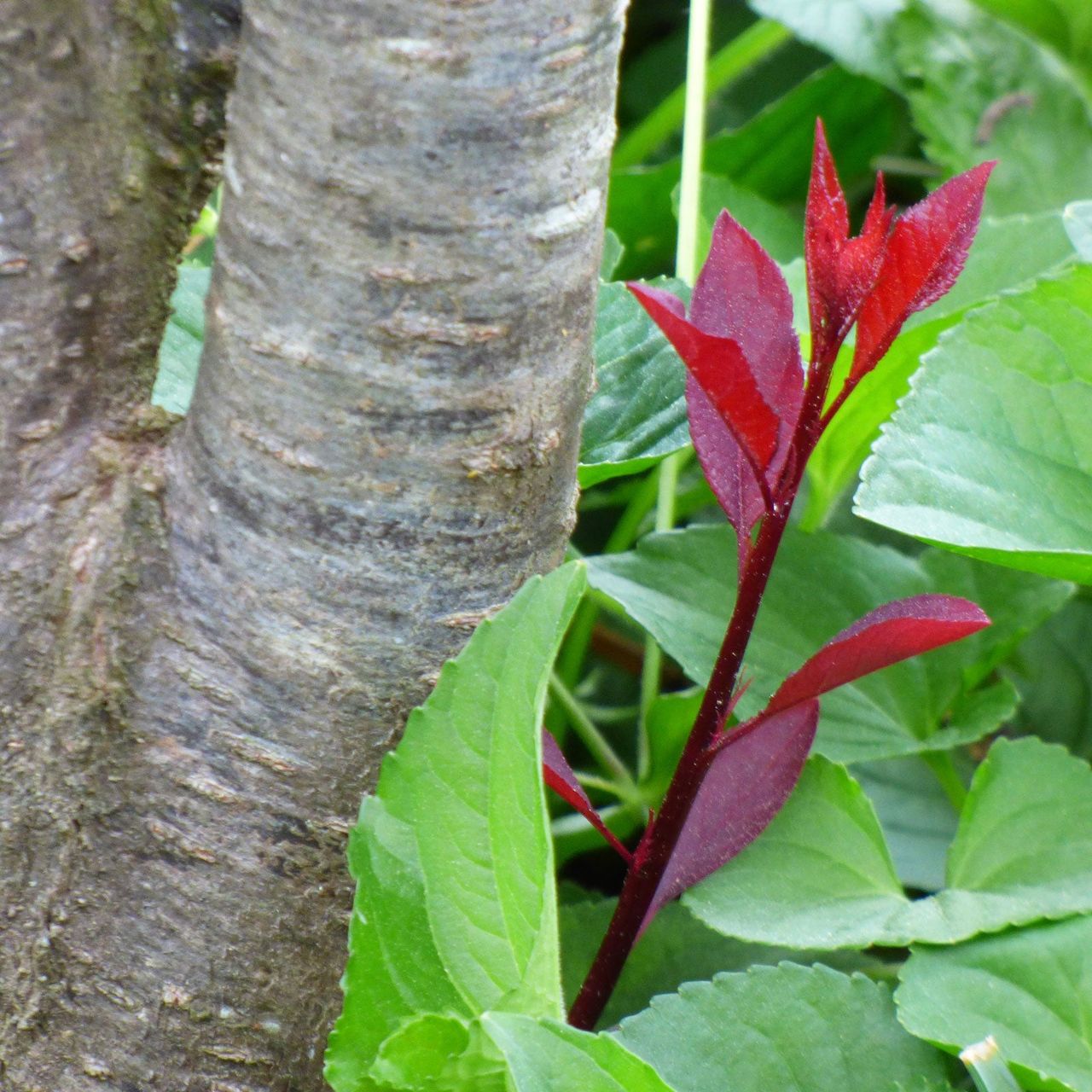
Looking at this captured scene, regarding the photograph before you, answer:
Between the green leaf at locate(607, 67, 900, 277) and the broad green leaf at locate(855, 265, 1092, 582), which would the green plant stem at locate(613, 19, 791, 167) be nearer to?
the green leaf at locate(607, 67, 900, 277)

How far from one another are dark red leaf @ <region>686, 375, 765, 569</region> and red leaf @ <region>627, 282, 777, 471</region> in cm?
3

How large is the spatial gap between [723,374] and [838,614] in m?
0.25

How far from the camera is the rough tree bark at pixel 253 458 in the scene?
0.34 metres

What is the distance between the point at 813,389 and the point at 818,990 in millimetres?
224

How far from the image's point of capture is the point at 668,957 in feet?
1.89

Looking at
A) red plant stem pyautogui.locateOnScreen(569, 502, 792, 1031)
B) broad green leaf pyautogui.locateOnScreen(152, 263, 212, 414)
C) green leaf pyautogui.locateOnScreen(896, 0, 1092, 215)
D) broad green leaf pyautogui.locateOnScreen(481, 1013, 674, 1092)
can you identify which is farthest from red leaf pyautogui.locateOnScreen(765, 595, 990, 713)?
green leaf pyautogui.locateOnScreen(896, 0, 1092, 215)

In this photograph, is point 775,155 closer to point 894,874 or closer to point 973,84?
point 973,84

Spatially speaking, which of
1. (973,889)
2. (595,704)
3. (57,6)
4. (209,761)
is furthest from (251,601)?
(595,704)

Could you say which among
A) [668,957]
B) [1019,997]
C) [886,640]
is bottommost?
[668,957]

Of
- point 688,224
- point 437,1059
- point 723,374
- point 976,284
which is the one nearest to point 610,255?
point 688,224

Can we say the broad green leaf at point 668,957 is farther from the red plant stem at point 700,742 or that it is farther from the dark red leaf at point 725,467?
the dark red leaf at point 725,467

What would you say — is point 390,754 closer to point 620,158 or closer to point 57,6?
point 57,6

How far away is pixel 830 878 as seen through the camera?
1.57ft

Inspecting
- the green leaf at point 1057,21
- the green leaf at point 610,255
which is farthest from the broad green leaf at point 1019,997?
the green leaf at point 1057,21
